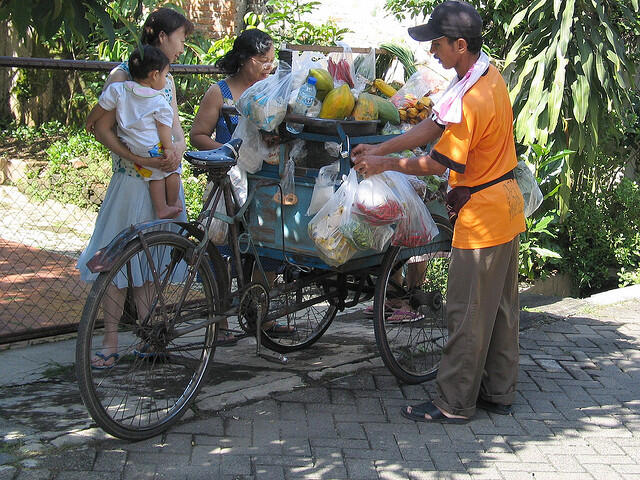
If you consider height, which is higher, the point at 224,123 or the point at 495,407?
the point at 224,123

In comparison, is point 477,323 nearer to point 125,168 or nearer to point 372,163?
point 372,163

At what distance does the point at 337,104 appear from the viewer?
4.20m

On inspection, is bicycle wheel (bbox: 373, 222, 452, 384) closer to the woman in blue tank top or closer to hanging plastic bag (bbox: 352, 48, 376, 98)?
hanging plastic bag (bbox: 352, 48, 376, 98)

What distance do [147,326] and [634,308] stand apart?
4387 millimetres

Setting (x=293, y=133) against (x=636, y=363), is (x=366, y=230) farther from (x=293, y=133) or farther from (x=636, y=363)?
(x=636, y=363)

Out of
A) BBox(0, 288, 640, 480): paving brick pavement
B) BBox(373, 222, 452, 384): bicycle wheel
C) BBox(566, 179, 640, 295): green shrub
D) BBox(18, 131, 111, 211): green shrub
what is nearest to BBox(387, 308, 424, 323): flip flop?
BBox(373, 222, 452, 384): bicycle wheel

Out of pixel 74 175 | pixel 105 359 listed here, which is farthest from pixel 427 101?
pixel 74 175

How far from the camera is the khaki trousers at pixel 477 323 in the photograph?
13.3ft

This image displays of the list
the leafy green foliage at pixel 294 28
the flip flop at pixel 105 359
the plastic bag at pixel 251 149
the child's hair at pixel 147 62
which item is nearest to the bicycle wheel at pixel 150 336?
the flip flop at pixel 105 359

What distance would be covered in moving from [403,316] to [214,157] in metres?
1.59

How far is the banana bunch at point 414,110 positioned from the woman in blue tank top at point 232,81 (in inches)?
36.8

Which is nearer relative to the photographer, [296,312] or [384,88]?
[384,88]

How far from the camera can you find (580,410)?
447 centimetres

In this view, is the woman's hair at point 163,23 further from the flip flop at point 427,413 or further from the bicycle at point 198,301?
the flip flop at point 427,413
